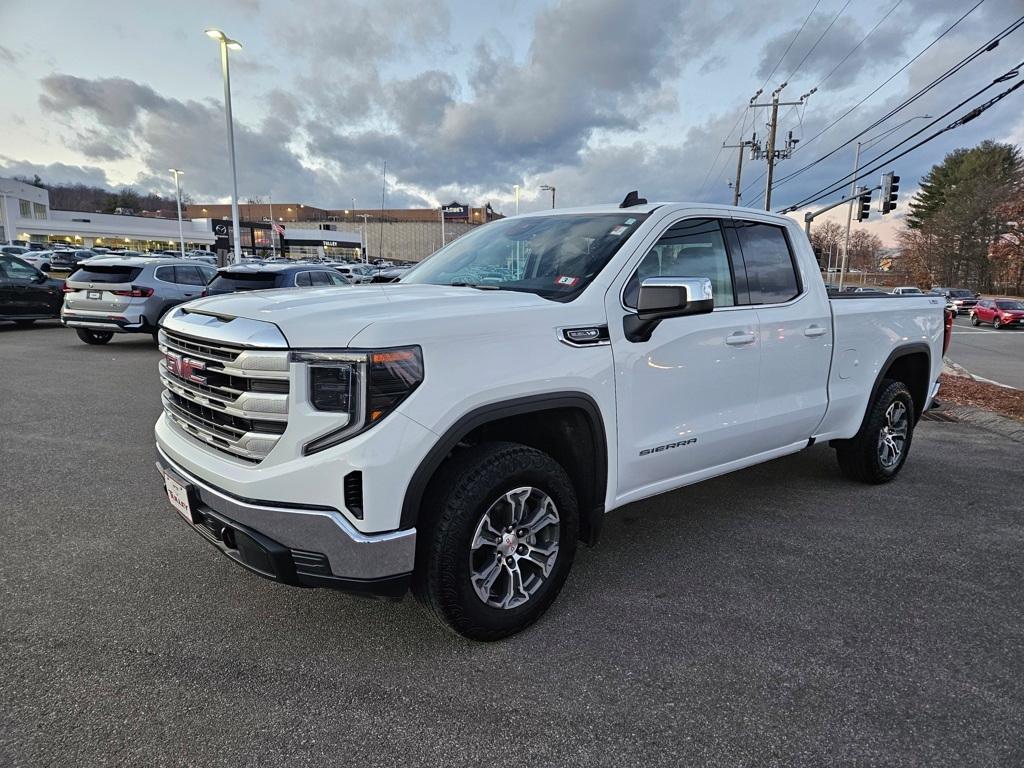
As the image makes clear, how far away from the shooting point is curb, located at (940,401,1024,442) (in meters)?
6.86

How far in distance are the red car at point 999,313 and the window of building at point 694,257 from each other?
3477 centimetres

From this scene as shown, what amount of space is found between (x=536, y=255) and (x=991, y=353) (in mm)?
20602

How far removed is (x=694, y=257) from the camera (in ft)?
11.7

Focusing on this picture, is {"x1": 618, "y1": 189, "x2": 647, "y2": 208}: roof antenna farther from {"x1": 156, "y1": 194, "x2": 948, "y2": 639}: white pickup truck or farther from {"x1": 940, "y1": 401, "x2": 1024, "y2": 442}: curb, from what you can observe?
{"x1": 940, "y1": 401, "x2": 1024, "y2": 442}: curb

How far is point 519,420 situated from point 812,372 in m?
2.27

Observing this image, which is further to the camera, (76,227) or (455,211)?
(455,211)

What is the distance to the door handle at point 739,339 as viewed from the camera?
3432 millimetres

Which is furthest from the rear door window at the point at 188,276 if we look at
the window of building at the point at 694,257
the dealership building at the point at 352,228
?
the dealership building at the point at 352,228

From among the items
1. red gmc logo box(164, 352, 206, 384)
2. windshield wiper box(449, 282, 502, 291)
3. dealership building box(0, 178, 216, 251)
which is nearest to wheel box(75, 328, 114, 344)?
red gmc logo box(164, 352, 206, 384)

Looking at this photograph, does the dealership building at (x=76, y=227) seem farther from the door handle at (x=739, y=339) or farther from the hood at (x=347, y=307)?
the door handle at (x=739, y=339)

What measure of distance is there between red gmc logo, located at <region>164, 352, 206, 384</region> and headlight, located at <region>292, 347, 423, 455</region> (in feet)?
2.14

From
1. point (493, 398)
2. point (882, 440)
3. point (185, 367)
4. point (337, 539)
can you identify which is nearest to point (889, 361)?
point (882, 440)

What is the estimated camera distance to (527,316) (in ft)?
8.69

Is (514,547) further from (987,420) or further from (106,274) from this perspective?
(106,274)
